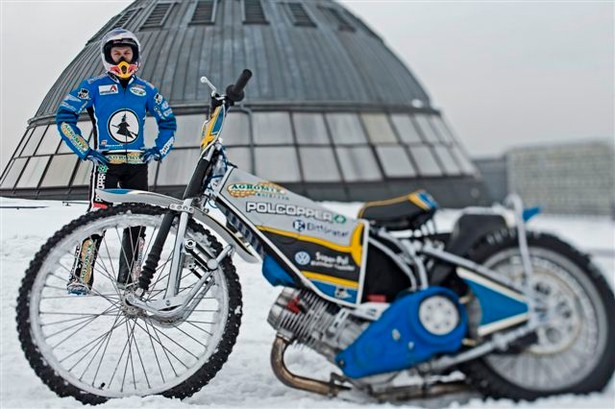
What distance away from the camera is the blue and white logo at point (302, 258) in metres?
2.64

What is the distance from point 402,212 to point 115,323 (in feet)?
5.03

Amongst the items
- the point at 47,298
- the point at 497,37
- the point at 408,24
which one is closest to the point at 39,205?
the point at 47,298

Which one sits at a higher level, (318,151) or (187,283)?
(318,151)

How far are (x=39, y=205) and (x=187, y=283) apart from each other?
0.84 metres

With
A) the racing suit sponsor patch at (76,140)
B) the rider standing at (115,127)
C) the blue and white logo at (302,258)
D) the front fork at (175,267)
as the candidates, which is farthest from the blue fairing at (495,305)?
the racing suit sponsor patch at (76,140)

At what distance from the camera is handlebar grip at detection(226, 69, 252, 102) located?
258 cm

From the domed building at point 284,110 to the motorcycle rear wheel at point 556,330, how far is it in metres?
0.47

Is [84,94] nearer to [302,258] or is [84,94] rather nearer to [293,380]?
[302,258]

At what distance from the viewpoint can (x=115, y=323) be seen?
2.73 metres

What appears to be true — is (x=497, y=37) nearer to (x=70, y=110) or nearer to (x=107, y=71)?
(x=107, y=71)

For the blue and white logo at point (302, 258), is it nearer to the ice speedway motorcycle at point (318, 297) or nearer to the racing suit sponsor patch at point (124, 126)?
the ice speedway motorcycle at point (318, 297)

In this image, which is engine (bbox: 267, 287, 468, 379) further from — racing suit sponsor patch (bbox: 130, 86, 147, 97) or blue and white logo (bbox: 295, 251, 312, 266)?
racing suit sponsor patch (bbox: 130, 86, 147, 97)

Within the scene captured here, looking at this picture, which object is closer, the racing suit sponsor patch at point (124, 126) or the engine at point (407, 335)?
the engine at point (407, 335)

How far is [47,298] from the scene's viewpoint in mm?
2674
